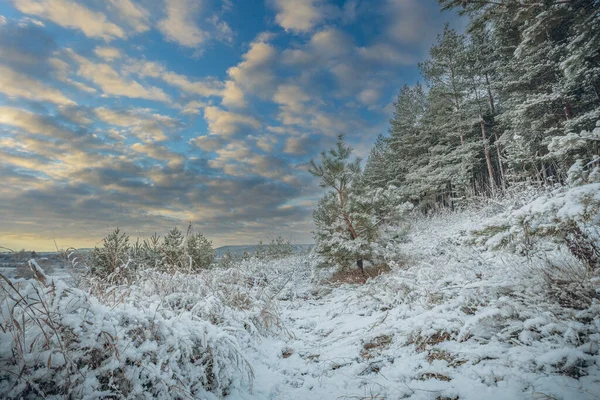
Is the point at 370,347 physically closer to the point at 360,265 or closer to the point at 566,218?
the point at 566,218

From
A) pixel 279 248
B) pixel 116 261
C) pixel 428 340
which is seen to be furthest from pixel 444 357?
pixel 279 248

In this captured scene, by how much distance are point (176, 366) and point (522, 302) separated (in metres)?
3.20

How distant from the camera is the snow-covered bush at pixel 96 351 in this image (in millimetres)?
1454

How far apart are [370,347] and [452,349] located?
0.94 metres

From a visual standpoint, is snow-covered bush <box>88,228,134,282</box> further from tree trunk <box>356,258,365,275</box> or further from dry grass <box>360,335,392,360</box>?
tree trunk <box>356,258,365,275</box>

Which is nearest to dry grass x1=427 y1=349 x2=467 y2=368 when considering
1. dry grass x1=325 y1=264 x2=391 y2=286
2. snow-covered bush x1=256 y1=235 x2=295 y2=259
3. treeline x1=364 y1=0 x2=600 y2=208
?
treeline x1=364 y1=0 x2=600 y2=208

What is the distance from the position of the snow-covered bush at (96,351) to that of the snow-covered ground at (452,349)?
1.41 feet

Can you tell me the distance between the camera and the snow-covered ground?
5.92 feet

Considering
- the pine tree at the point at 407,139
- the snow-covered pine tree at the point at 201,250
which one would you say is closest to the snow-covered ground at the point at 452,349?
the snow-covered pine tree at the point at 201,250

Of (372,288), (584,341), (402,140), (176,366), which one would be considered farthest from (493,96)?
(176,366)

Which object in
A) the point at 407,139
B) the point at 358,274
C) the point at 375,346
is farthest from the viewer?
the point at 407,139

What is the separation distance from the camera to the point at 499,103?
21516 mm

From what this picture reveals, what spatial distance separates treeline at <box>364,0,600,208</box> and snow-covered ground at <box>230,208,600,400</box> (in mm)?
2427

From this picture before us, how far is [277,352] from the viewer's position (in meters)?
3.43
